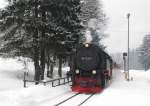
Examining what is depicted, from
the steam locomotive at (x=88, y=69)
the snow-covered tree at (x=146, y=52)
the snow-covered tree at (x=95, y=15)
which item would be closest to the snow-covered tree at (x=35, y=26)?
the steam locomotive at (x=88, y=69)

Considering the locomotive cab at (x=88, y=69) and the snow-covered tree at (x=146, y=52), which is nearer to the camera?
the locomotive cab at (x=88, y=69)

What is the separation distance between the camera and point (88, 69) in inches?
1035

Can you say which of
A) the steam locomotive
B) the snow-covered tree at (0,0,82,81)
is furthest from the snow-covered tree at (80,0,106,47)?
the steam locomotive

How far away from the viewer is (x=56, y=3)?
28828mm

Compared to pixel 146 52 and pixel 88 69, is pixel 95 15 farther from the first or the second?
pixel 146 52

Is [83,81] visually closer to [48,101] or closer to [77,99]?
[77,99]

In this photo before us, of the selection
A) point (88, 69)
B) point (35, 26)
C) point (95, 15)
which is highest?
point (95, 15)

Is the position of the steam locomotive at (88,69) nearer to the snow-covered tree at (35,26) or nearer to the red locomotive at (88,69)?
the red locomotive at (88,69)

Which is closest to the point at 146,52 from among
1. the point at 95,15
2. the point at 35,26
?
the point at 95,15

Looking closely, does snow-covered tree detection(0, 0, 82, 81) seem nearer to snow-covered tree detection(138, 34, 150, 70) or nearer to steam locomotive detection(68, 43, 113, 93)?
steam locomotive detection(68, 43, 113, 93)

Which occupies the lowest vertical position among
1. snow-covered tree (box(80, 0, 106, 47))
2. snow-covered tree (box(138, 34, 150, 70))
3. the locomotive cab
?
the locomotive cab

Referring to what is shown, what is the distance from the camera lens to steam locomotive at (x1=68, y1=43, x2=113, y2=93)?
2556cm

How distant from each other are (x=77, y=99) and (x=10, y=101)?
5.96 metres

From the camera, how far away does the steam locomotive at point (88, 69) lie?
25.6m
